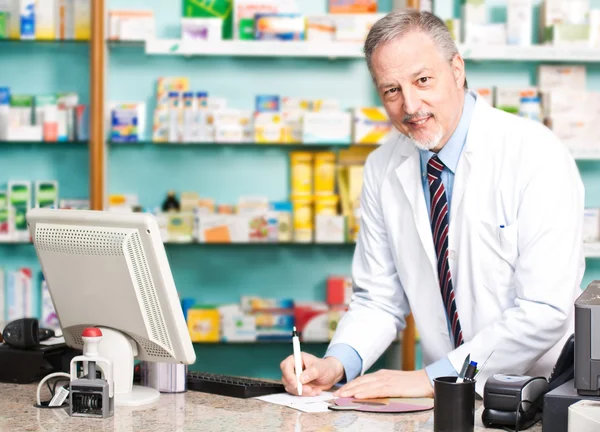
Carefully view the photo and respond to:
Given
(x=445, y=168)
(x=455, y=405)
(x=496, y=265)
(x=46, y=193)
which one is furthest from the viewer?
(x=46, y=193)

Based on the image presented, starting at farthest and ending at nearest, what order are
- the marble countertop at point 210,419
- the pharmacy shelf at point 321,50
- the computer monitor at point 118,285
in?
the pharmacy shelf at point 321,50
the computer monitor at point 118,285
the marble countertop at point 210,419

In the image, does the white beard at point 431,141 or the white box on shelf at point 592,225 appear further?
the white box on shelf at point 592,225

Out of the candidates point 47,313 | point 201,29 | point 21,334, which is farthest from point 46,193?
point 21,334

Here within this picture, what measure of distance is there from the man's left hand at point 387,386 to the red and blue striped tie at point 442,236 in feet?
1.15

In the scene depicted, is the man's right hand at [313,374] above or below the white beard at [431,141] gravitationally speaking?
below

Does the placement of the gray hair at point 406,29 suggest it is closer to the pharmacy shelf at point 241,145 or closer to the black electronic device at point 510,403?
the black electronic device at point 510,403

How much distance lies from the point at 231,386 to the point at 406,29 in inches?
42.3

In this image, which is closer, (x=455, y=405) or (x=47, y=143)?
(x=455, y=405)

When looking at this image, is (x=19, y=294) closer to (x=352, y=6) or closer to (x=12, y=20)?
(x=12, y=20)

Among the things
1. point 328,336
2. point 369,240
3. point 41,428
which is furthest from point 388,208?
point 328,336

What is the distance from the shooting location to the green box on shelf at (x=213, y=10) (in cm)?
445

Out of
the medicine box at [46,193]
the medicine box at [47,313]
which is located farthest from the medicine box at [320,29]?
the medicine box at [47,313]

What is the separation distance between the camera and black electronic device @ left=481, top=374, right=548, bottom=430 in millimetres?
1831

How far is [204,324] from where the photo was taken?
4.35 m
